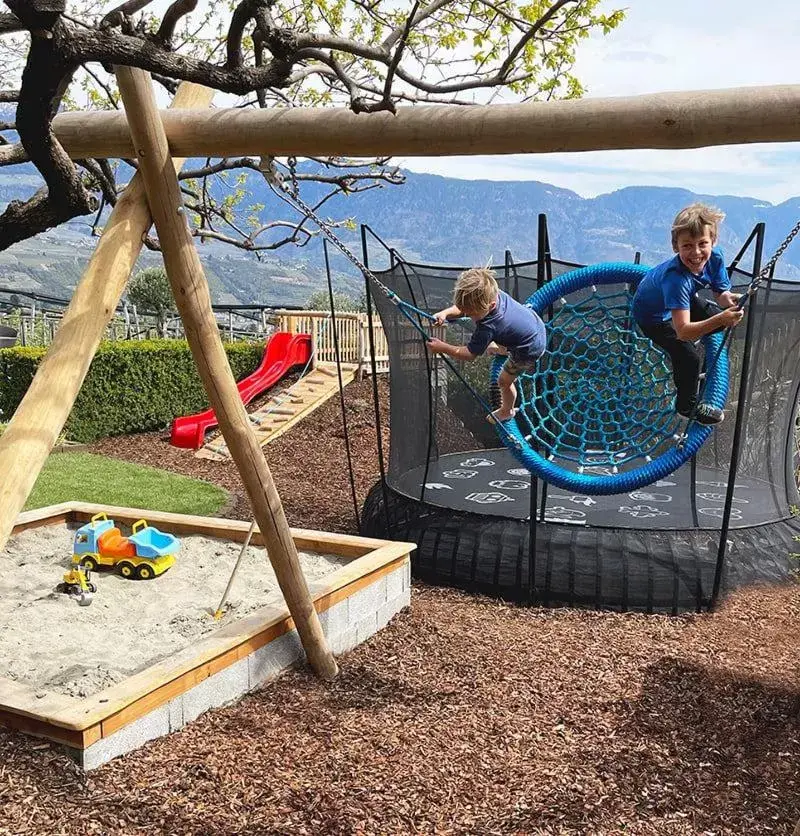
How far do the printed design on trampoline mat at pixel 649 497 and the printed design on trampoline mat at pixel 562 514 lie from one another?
25.4 inches

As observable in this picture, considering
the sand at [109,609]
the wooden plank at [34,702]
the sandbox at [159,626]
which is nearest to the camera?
the wooden plank at [34,702]

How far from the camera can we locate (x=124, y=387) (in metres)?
13.7

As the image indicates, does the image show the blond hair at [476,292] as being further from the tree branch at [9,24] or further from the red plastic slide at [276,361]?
the red plastic slide at [276,361]

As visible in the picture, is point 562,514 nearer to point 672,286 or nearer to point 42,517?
point 672,286

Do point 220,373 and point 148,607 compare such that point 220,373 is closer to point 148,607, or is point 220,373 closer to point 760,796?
point 148,607

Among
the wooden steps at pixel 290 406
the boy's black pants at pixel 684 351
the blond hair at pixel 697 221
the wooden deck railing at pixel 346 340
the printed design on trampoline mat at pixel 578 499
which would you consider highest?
the blond hair at pixel 697 221

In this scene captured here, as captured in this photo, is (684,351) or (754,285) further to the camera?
(684,351)

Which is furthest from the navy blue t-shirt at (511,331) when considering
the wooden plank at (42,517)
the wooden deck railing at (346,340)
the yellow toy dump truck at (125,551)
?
the wooden deck railing at (346,340)

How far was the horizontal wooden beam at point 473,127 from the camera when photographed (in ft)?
9.02

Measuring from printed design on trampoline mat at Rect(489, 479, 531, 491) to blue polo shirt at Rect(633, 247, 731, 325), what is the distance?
2724 mm

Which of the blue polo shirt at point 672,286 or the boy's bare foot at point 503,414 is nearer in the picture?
the blue polo shirt at point 672,286

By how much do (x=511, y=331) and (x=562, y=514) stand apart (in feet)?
7.11

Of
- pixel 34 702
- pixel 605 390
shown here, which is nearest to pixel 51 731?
pixel 34 702

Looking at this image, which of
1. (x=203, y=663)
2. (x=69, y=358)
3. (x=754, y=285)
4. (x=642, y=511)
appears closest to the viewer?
(x=69, y=358)
